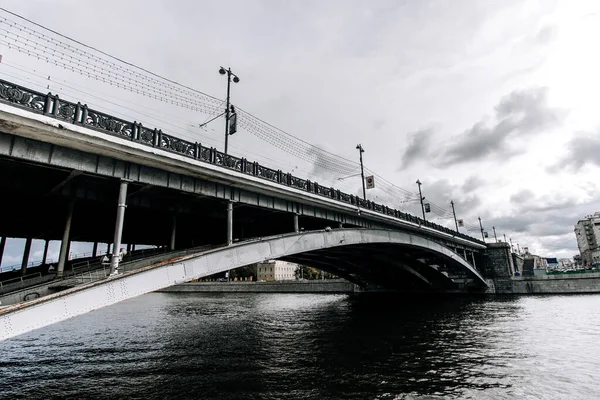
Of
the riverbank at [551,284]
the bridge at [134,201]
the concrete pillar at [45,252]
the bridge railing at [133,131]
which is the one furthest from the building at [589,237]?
the concrete pillar at [45,252]

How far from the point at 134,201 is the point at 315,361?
1128 centimetres

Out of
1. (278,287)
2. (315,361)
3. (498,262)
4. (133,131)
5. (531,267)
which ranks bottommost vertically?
(315,361)

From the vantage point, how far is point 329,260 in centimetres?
4153

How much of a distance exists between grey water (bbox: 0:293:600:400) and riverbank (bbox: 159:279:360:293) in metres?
43.7

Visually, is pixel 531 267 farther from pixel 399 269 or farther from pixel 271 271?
pixel 271 271

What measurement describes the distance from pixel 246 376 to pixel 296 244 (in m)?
7.60

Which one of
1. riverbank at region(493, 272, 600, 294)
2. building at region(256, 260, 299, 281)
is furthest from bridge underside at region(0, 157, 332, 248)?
building at region(256, 260, 299, 281)

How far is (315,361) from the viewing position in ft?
47.6

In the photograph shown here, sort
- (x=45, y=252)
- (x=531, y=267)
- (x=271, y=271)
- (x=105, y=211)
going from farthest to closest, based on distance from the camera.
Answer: (x=271, y=271), (x=531, y=267), (x=45, y=252), (x=105, y=211)

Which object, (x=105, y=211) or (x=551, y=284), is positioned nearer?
(x=105, y=211)

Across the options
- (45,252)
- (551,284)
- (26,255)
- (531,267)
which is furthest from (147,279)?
(531,267)

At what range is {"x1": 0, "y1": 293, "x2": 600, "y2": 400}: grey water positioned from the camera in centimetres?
1060

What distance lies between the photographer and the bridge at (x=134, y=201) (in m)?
9.86

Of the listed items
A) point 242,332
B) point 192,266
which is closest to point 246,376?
point 192,266
